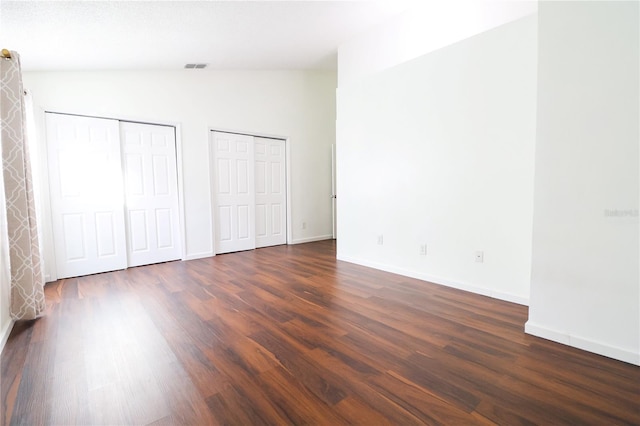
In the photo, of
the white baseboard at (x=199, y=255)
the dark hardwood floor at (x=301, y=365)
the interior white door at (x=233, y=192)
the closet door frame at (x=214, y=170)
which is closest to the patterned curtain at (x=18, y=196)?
the dark hardwood floor at (x=301, y=365)

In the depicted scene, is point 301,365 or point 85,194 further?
point 85,194

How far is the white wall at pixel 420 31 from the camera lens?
102 inches

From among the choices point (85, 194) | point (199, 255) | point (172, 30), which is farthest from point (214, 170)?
point (172, 30)

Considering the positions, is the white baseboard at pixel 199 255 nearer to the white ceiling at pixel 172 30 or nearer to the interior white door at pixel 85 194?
the interior white door at pixel 85 194

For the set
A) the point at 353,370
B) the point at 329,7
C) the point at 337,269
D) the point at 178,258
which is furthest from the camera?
the point at 178,258

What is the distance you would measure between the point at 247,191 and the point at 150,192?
1.46 m

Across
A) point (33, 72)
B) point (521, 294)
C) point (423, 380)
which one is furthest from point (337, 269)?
point (33, 72)

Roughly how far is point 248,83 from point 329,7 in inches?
85.6

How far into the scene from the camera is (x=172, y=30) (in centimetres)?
293

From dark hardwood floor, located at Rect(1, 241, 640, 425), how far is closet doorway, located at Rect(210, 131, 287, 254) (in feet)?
6.87

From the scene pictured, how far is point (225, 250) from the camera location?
15.6 feet

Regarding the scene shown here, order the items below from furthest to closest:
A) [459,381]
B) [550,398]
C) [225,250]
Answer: [225,250] → [459,381] → [550,398]

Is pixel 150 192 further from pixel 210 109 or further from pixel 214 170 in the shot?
pixel 210 109

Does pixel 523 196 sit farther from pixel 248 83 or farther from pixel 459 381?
pixel 248 83
